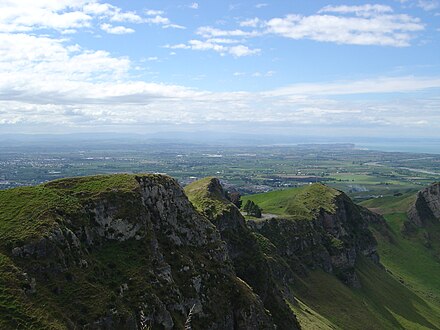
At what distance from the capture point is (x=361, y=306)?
10744 cm

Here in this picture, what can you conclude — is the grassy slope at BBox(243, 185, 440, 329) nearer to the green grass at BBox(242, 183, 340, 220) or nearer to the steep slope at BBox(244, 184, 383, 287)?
the green grass at BBox(242, 183, 340, 220)

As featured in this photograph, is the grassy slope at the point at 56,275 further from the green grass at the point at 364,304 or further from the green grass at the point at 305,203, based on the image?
the green grass at the point at 305,203

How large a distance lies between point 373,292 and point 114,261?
99.7 metres

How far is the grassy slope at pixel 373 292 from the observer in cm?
9869

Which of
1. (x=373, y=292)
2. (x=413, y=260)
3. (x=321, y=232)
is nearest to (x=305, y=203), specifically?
(x=321, y=232)

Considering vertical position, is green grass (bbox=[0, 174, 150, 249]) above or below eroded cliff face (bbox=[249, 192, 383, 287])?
above

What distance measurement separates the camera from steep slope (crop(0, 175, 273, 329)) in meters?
42.2

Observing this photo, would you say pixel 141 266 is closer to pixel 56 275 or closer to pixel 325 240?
pixel 56 275

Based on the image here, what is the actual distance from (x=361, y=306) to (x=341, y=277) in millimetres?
18471

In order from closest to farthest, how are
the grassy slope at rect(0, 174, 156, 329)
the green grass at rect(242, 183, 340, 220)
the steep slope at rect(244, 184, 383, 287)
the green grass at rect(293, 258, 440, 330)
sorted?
1. the grassy slope at rect(0, 174, 156, 329)
2. the green grass at rect(293, 258, 440, 330)
3. the steep slope at rect(244, 184, 383, 287)
4. the green grass at rect(242, 183, 340, 220)

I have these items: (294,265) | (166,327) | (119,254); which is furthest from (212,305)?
(294,265)

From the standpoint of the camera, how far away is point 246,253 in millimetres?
80688

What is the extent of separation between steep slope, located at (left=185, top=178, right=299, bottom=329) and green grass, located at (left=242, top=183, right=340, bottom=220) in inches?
1585

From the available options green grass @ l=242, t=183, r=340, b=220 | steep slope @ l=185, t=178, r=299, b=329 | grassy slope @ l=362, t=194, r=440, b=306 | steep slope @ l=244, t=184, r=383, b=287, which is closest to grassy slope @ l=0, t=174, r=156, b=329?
steep slope @ l=185, t=178, r=299, b=329
